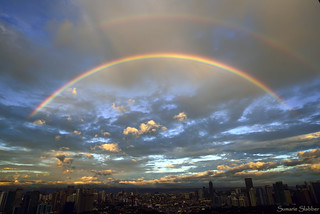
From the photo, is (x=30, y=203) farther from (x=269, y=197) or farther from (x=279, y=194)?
(x=279, y=194)

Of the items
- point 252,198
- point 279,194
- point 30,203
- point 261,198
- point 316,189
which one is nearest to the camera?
point 30,203

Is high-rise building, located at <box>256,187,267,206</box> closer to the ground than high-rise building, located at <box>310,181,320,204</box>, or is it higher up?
closer to the ground

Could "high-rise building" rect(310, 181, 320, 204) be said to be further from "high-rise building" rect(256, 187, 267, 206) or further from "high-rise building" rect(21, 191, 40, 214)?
"high-rise building" rect(21, 191, 40, 214)

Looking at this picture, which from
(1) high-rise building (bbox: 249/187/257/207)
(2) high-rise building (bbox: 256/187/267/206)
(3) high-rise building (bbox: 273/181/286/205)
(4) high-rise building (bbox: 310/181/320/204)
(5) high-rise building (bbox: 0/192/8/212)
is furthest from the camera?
(2) high-rise building (bbox: 256/187/267/206)

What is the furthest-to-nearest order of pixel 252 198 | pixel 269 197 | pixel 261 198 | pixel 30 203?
pixel 261 198
pixel 269 197
pixel 252 198
pixel 30 203

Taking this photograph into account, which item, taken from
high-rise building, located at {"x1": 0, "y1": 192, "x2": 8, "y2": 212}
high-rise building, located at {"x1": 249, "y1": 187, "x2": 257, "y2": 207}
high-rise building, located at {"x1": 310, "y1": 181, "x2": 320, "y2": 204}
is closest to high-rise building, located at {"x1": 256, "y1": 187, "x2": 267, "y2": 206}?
high-rise building, located at {"x1": 249, "y1": 187, "x2": 257, "y2": 207}

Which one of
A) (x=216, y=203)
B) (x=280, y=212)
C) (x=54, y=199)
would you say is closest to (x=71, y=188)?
(x=54, y=199)

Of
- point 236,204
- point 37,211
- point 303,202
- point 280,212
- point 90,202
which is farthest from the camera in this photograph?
point 236,204

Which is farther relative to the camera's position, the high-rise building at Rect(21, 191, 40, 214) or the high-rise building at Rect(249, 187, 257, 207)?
the high-rise building at Rect(249, 187, 257, 207)

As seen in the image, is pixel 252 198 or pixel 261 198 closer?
pixel 252 198

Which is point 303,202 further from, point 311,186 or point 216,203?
point 216,203

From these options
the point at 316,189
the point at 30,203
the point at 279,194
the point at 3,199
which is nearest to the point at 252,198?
the point at 279,194
